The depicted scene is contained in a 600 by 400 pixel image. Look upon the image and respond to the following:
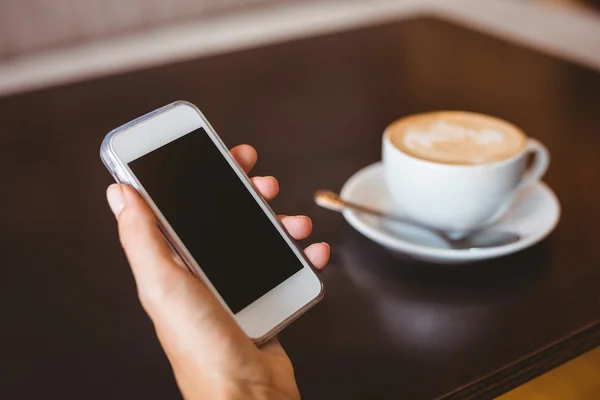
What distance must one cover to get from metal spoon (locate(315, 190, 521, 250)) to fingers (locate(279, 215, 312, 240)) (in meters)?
0.10

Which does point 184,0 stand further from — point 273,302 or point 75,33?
point 273,302

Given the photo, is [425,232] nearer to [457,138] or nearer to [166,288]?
[457,138]

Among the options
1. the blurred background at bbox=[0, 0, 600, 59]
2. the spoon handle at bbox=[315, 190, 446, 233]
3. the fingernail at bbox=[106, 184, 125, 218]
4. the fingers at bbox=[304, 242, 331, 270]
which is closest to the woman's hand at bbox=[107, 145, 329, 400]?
the fingernail at bbox=[106, 184, 125, 218]

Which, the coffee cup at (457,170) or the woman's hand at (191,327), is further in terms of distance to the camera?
the coffee cup at (457,170)

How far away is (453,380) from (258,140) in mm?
417

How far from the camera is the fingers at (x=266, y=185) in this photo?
22.0 inches

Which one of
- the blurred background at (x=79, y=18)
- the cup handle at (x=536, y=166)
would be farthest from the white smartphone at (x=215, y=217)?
the blurred background at (x=79, y=18)

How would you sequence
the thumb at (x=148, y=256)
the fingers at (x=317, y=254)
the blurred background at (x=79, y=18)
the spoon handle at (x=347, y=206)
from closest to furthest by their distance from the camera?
the thumb at (x=148, y=256), the fingers at (x=317, y=254), the spoon handle at (x=347, y=206), the blurred background at (x=79, y=18)

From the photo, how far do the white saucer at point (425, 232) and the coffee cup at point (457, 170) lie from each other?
0.06 feet

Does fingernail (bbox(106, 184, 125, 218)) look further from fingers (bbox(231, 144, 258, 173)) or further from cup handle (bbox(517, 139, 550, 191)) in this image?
cup handle (bbox(517, 139, 550, 191))

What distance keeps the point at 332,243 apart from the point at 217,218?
147 mm

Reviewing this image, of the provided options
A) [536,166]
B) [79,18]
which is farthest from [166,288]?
[79,18]

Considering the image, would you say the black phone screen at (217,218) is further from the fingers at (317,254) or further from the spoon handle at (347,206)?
the spoon handle at (347,206)

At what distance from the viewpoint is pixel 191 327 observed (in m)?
0.44
